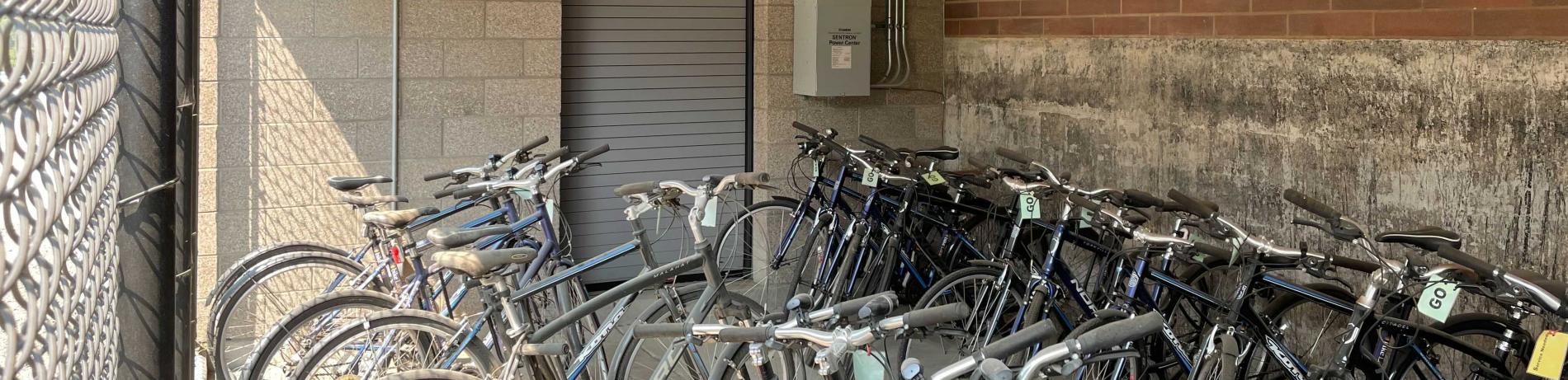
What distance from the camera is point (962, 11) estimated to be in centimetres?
615

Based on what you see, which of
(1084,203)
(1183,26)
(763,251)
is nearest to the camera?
(1084,203)

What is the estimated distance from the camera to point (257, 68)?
16.6 feet

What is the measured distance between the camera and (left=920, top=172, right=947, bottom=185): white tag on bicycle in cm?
484

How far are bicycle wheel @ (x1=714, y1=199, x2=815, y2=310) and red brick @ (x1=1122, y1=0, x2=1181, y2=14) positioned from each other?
1.58 metres

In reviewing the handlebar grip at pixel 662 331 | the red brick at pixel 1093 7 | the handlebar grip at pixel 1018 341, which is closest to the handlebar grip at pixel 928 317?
the handlebar grip at pixel 1018 341

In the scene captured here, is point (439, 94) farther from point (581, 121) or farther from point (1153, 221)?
point (1153, 221)

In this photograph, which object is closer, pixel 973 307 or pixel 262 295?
pixel 973 307

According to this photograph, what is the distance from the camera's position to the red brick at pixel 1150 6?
4711mm

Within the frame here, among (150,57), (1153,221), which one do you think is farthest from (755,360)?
(1153,221)

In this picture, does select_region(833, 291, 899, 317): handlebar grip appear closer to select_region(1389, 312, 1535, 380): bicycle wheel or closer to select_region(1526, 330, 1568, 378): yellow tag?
select_region(1526, 330, 1568, 378): yellow tag

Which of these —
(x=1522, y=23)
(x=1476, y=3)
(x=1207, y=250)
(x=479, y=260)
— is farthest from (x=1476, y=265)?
(x=479, y=260)

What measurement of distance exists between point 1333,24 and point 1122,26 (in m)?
1.06

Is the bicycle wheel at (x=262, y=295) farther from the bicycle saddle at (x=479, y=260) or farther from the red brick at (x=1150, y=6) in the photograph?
the red brick at (x=1150, y=6)

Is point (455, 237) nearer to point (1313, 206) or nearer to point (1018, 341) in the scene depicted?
point (1018, 341)
